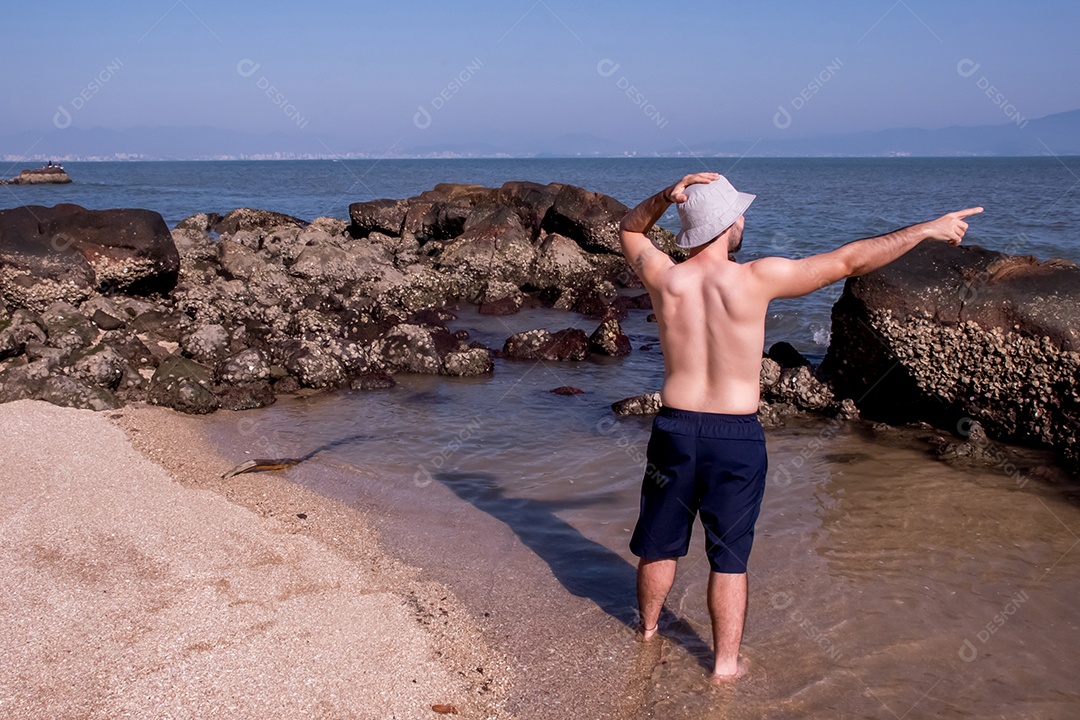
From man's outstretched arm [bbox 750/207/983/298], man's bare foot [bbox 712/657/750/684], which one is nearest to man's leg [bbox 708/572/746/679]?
man's bare foot [bbox 712/657/750/684]

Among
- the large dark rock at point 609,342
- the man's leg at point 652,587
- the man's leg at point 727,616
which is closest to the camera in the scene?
the man's leg at point 727,616

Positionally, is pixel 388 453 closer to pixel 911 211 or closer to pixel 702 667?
pixel 702 667

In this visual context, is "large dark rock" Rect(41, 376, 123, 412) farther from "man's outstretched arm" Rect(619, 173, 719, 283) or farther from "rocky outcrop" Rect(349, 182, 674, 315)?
"man's outstretched arm" Rect(619, 173, 719, 283)

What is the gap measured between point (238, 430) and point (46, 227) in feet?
23.4

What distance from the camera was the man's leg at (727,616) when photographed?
4.23m

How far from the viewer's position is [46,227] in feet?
43.8

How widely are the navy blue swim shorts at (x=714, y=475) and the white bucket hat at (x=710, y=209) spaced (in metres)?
0.85

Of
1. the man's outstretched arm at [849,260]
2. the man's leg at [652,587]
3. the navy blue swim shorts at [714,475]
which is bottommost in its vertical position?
the man's leg at [652,587]

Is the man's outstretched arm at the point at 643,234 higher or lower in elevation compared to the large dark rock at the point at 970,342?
higher

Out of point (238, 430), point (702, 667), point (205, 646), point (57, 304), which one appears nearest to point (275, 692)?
point (205, 646)

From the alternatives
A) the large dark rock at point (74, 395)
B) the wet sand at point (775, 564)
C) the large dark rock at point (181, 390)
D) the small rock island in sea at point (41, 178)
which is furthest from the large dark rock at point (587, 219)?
the small rock island in sea at point (41, 178)

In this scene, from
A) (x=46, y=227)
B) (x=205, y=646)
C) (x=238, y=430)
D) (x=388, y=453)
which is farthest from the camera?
(x=46, y=227)

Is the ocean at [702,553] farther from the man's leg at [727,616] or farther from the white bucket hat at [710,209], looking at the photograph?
the white bucket hat at [710,209]

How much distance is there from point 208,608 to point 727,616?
2.85 meters
